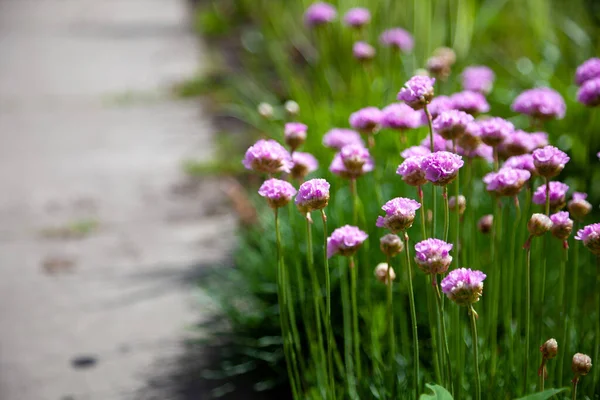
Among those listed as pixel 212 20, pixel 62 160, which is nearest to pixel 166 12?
pixel 212 20

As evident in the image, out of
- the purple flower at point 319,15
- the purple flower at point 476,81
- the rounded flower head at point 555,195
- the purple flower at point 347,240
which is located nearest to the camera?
the purple flower at point 347,240

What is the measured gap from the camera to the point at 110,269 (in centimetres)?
274

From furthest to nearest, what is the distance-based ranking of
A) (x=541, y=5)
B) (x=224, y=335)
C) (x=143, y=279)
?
(x=541, y=5)
(x=143, y=279)
(x=224, y=335)

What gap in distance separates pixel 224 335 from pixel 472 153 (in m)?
0.97

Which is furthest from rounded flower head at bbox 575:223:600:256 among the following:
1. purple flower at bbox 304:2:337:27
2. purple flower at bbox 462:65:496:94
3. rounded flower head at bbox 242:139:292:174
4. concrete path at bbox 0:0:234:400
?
purple flower at bbox 304:2:337:27

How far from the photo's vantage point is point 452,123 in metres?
1.49

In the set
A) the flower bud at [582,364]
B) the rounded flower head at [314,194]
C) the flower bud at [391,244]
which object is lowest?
the flower bud at [582,364]

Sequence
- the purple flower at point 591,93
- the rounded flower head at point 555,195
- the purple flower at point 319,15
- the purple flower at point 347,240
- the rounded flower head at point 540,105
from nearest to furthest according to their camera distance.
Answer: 1. the purple flower at point 347,240
2. the rounded flower head at point 555,195
3. the purple flower at point 591,93
4. the rounded flower head at point 540,105
5. the purple flower at point 319,15

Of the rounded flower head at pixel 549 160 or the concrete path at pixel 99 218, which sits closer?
the rounded flower head at pixel 549 160

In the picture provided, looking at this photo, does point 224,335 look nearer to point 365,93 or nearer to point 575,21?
point 365,93

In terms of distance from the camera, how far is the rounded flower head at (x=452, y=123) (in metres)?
1.49

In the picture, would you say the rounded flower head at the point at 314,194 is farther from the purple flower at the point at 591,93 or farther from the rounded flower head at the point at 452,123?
the purple flower at the point at 591,93

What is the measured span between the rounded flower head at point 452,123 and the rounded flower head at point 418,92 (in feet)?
0.24

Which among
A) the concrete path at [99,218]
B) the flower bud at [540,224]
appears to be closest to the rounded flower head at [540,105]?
the flower bud at [540,224]
